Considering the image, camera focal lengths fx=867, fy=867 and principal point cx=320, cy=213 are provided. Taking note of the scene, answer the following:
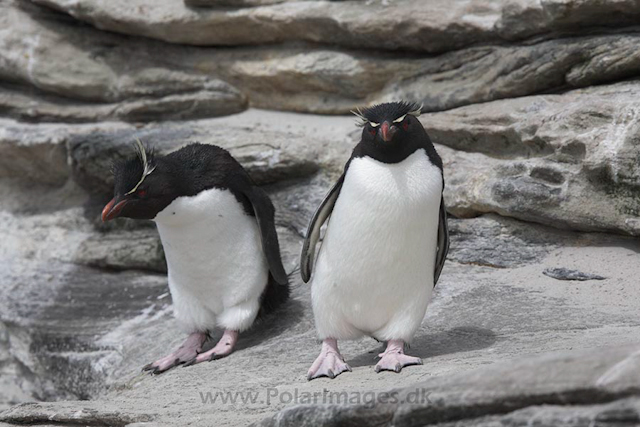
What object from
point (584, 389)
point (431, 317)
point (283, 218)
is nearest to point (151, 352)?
point (283, 218)

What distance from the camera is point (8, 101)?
21.6ft

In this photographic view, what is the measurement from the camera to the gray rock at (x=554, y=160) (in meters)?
4.56

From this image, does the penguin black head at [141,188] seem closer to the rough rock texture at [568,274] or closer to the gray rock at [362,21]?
the rough rock texture at [568,274]

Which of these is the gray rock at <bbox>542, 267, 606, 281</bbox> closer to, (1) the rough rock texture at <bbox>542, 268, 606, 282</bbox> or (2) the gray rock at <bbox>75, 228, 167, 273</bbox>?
(1) the rough rock texture at <bbox>542, 268, 606, 282</bbox>

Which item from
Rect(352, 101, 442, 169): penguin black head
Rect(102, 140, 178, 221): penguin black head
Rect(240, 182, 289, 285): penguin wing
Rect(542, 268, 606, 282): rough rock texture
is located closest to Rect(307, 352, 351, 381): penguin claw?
Rect(352, 101, 442, 169): penguin black head

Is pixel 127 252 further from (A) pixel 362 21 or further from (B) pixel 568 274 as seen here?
(B) pixel 568 274

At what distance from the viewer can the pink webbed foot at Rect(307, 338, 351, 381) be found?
356 cm

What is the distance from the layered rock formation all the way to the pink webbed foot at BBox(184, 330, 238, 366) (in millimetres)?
66

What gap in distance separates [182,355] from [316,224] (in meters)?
1.09

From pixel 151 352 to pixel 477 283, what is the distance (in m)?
1.87

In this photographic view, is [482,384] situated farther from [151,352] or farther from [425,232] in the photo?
[151,352]

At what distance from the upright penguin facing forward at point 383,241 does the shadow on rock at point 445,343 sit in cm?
14

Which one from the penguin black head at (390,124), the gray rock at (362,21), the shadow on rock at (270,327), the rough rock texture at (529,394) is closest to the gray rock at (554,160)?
the gray rock at (362,21)

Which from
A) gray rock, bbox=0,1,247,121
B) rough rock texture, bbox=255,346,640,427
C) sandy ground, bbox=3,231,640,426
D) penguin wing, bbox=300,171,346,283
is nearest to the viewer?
rough rock texture, bbox=255,346,640,427
